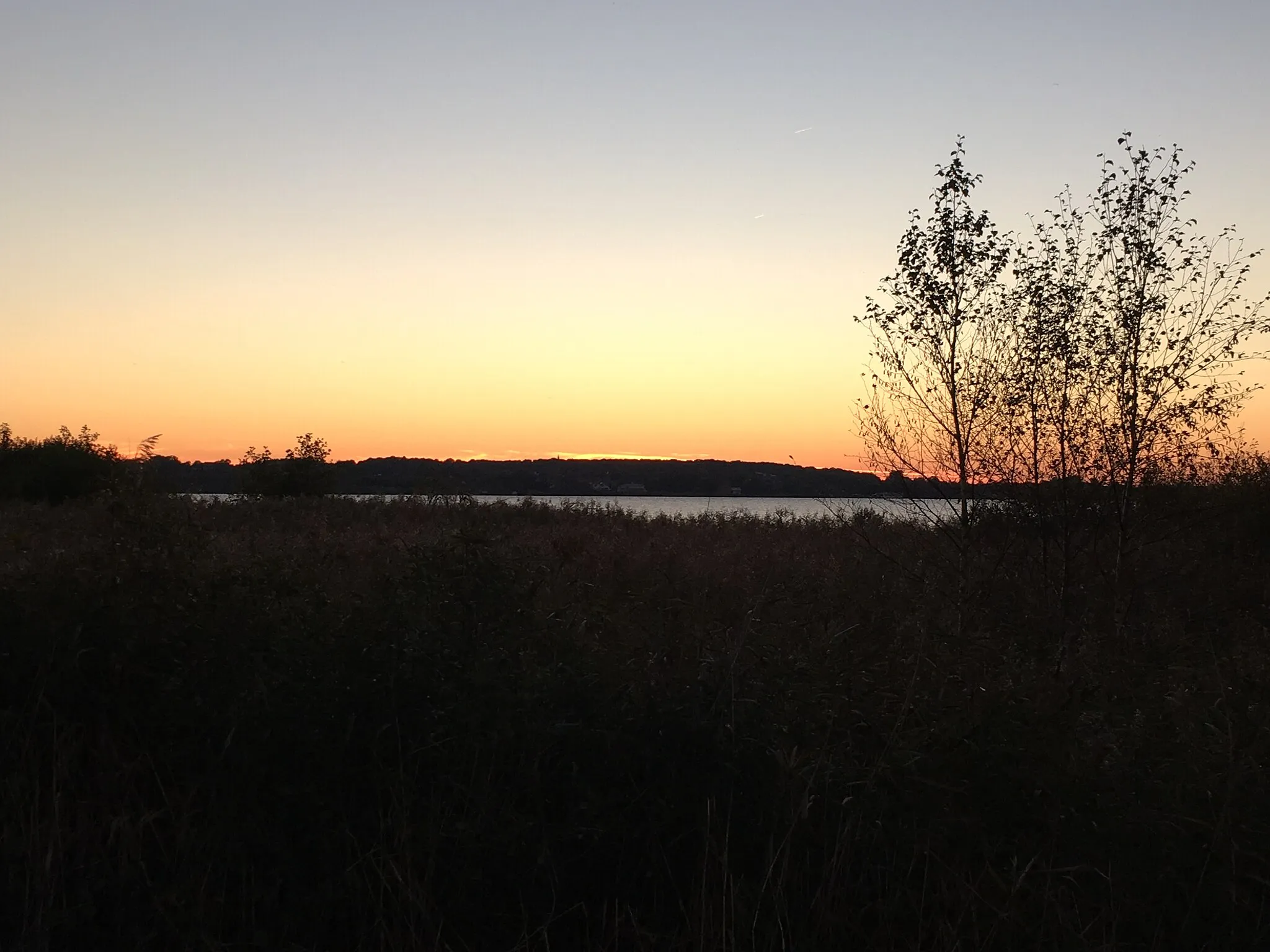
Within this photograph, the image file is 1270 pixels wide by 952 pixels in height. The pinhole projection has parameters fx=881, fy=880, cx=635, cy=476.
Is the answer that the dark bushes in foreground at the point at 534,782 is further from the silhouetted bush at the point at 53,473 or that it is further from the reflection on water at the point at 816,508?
the silhouetted bush at the point at 53,473

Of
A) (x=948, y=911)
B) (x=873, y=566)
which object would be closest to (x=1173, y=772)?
(x=948, y=911)

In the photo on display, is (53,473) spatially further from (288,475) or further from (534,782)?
(534,782)

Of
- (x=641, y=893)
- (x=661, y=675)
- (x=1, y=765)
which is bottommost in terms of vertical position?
(x=641, y=893)

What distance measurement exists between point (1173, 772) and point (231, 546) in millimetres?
9976

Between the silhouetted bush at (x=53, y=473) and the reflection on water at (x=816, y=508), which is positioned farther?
the silhouetted bush at (x=53, y=473)

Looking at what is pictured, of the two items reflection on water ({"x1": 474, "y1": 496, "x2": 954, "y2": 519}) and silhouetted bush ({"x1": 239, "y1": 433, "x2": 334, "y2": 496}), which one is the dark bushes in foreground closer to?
reflection on water ({"x1": 474, "y1": 496, "x2": 954, "y2": 519})

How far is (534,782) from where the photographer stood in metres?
4.85

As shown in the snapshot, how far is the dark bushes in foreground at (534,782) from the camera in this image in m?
4.43

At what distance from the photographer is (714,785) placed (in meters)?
4.82

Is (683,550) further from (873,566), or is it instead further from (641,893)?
(641,893)

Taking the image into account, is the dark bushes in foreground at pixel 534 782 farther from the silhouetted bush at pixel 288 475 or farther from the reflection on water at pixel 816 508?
the silhouetted bush at pixel 288 475

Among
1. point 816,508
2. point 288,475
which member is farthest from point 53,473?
point 816,508

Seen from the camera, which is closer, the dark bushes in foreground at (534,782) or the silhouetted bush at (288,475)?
the dark bushes in foreground at (534,782)

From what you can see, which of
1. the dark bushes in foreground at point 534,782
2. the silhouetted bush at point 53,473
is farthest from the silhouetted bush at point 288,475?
the dark bushes in foreground at point 534,782
